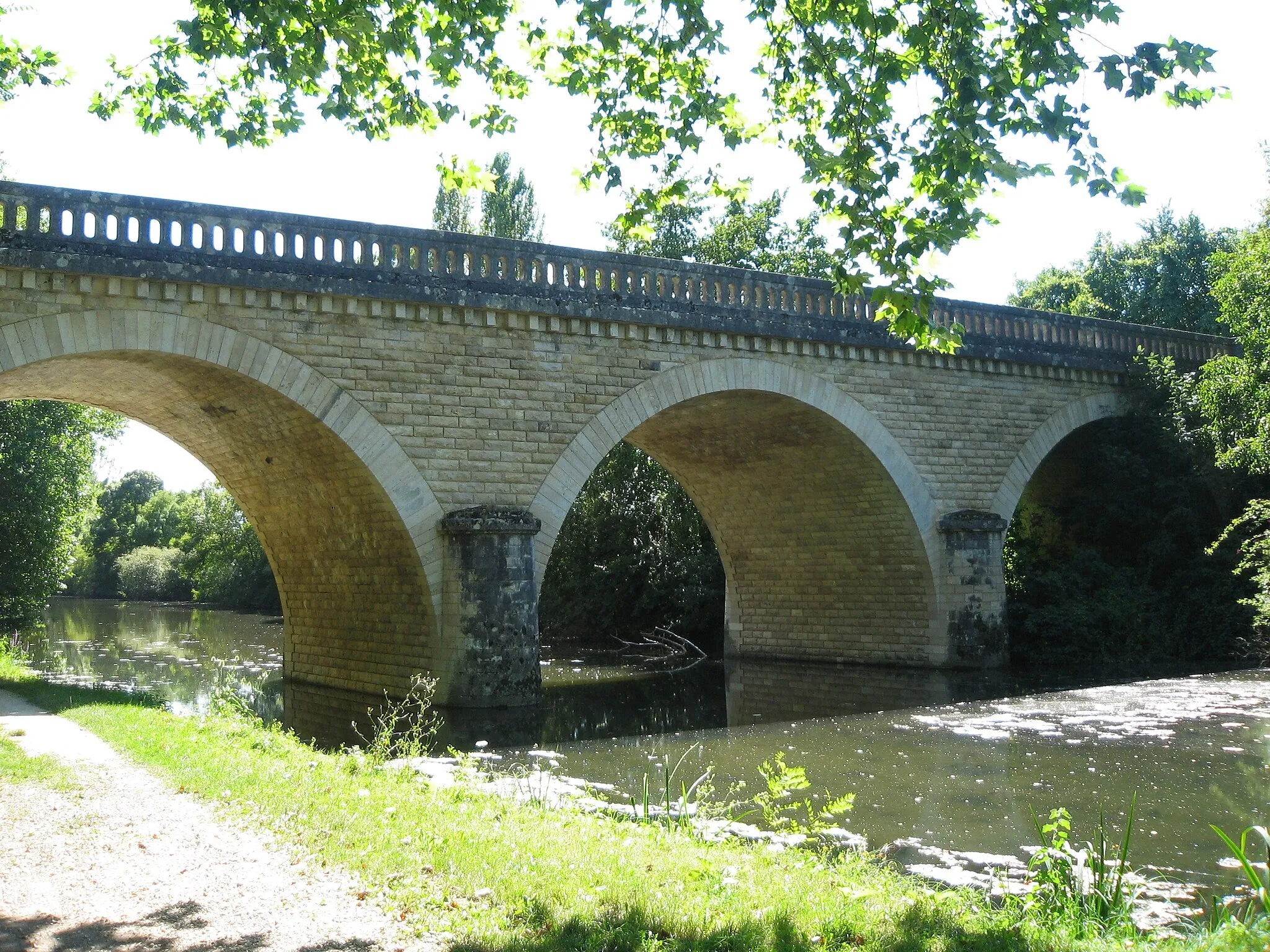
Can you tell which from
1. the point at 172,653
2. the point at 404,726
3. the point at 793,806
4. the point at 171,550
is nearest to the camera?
the point at 793,806

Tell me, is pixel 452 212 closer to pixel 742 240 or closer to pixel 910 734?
pixel 742 240

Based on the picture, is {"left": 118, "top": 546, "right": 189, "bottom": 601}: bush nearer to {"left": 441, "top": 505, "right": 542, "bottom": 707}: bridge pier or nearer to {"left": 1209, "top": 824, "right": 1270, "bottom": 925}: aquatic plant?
{"left": 441, "top": 505, "right": 542, "bottom": 707}: bridge pier

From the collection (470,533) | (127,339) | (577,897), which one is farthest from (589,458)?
(577,897)

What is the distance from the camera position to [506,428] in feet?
42.3

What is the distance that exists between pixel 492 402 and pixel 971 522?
770 cm

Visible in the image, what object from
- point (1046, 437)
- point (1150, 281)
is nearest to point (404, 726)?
point (1046, 437)

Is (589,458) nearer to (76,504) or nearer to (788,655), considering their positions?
(788,655)

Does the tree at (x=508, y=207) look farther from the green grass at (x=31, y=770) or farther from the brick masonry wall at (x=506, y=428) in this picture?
the green grass at (x=31, y=770)

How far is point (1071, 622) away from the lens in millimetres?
16938

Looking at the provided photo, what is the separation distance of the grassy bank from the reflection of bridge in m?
5.26

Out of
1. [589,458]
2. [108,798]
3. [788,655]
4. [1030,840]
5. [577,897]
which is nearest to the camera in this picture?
[577,897]

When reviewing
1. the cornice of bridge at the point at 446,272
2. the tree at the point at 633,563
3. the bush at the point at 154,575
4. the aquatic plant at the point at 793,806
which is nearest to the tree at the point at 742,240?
the tree at the point at 633,563

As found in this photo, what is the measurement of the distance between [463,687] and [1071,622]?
963 centimetres

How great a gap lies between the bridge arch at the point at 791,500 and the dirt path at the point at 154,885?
7.27 m
